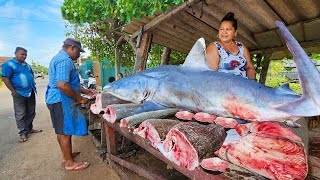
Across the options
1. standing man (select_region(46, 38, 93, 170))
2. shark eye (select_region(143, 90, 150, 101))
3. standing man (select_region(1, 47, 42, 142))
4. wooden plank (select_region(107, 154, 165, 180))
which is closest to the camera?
shark eye (select_region(143, 90, 150, 101))

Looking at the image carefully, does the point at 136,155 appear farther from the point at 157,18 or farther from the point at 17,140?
the point at 17,140

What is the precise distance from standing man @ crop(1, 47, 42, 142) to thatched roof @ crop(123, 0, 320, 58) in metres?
2.84

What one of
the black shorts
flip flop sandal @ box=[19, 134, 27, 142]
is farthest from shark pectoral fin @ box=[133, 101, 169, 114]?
flip flop sandal @ box=[19, 134, 27, 142]

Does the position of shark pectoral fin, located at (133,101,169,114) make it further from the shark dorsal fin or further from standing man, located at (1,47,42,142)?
standing man, located at (1,47,42,142)

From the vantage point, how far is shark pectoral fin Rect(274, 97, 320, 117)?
2.88ft

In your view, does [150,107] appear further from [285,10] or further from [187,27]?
[285,10]

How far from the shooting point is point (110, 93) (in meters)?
2.05

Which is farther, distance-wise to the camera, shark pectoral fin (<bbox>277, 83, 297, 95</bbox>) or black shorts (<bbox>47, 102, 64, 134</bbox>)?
black shorts (<bbox>47, 102, 64, 134</bbox>)

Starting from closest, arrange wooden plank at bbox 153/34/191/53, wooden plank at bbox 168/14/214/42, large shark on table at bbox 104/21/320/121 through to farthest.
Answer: large shark on table at bbox 104/21/320/121 < wooden plank at bbox 168/14/214/42 < wooden plank at bbox 153/34/191/53

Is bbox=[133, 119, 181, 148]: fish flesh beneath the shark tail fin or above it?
beneath

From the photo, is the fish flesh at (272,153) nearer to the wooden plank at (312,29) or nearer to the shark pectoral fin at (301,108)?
the shark pectoral fin at (301,108)

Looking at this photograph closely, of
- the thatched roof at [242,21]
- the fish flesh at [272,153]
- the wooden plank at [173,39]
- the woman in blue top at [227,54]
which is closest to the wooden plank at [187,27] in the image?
the thatched roof at [242,21]

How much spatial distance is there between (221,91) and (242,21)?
2.68m

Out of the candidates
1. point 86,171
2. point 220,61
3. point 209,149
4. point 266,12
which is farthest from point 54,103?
point 266,12
